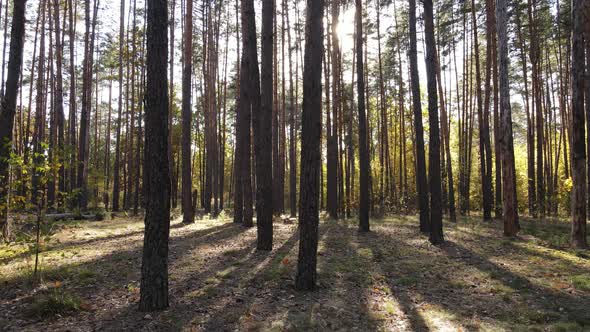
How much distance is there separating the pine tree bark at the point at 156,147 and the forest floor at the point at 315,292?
2.85ft

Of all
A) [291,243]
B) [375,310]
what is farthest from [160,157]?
[291,243]

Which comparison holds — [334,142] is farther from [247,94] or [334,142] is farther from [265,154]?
[265,154]

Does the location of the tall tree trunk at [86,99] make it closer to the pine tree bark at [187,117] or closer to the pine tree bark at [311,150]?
the pine tree bark at [187,117]

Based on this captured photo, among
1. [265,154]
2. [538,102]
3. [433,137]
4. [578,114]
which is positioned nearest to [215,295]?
[265,154]

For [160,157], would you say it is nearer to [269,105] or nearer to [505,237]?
[269,105]

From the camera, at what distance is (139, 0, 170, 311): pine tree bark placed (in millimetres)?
4824

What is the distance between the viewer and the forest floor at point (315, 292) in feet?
16.1

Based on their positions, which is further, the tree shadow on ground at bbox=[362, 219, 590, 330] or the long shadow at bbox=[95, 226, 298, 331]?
the tree shadow on ground at bbox=[362, 219, 590, 330]

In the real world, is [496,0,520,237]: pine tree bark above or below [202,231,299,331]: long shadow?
above

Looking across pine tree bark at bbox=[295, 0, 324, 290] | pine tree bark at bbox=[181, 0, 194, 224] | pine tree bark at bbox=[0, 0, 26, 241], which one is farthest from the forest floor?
pine tree bark at bbox=[181, 0, 194, 224]

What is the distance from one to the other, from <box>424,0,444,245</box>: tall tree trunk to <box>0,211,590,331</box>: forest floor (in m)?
0.78

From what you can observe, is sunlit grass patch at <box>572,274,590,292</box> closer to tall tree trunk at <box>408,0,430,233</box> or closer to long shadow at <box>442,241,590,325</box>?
long shadow at <box>442,241,590,325</box>

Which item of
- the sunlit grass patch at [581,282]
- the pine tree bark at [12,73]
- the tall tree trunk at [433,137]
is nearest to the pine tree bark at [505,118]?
the tall tree trunk at [433,137]

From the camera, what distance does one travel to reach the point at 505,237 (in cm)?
1161
